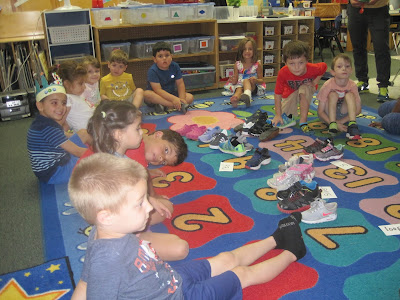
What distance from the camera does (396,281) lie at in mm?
1552

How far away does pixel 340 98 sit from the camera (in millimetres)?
3334

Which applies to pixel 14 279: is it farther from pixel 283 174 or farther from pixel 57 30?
pixel 57 30

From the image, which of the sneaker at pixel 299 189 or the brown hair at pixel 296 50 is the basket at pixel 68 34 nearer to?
the brown hair at pixel 296 50

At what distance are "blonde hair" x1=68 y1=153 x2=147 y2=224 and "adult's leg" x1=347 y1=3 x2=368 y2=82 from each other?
12.8 ft

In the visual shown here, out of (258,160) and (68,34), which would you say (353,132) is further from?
(68,34)

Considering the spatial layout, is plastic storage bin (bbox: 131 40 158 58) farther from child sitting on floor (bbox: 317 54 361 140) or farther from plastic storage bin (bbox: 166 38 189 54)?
child sitting on floor (bbox: 317 54 361 140)

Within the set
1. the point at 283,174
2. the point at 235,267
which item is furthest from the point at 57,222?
the point at 283,174

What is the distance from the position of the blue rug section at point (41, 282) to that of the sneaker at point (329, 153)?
178 cm

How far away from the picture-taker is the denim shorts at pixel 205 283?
1.27m

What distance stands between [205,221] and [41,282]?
0.83 meters

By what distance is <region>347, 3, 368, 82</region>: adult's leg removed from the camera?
419 cm

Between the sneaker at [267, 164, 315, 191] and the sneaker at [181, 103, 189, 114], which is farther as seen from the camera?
the sneaker at [181, 103, 189, 114]

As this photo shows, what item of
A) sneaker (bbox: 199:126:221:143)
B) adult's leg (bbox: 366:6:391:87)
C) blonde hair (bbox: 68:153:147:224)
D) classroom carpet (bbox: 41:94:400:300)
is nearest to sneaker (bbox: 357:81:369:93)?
adult's leg (bbox: 366:6:391:87)

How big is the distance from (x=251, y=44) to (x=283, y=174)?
251 centimetres
